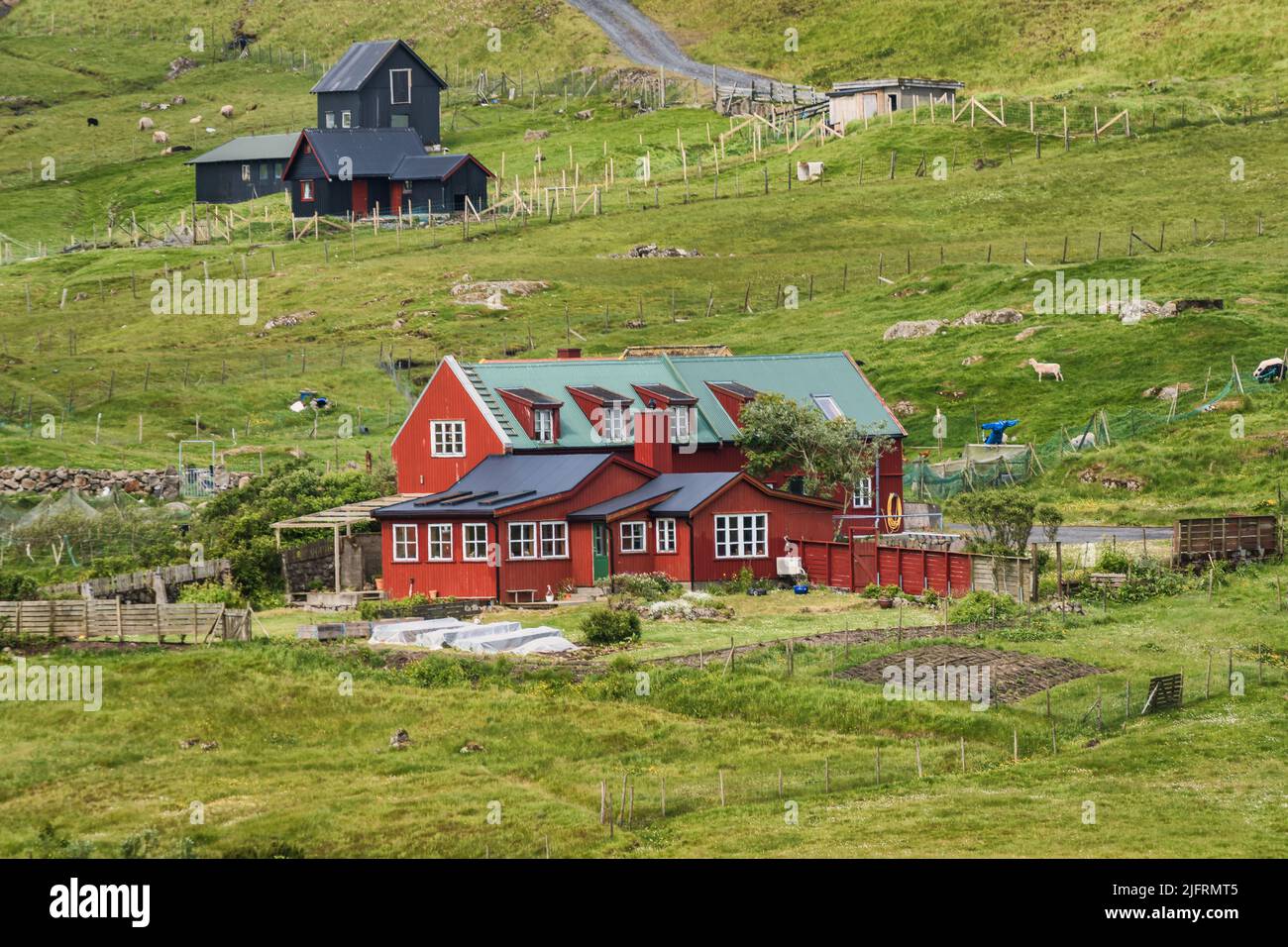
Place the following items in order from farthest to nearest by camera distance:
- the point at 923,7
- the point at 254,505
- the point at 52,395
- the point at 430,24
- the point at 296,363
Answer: the point at 430,24 < the point at 923,7 < the point at 296,363 < the point at 52,395 < the point at 254,505

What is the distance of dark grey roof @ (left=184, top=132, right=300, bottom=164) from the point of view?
14588 cm

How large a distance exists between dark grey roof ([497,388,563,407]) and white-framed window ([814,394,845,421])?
9892mm

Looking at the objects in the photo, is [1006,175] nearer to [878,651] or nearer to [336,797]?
[878,651]

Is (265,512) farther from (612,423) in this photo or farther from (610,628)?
(610,628)

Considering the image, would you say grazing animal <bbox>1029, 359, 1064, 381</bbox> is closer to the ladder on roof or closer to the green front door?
the ladder on roof

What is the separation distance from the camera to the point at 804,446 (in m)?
69.6

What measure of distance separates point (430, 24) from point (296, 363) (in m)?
102

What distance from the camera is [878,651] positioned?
48.2 metres

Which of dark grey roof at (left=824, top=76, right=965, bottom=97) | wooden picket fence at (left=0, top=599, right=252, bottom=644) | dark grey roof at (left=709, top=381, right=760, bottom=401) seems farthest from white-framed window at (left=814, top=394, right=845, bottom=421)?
dark grey roof at (left=824, top=76, right=965, bottom=97)

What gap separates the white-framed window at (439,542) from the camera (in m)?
63.0

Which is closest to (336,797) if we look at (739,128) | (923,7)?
(739,128)

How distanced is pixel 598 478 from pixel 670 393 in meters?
7.44
